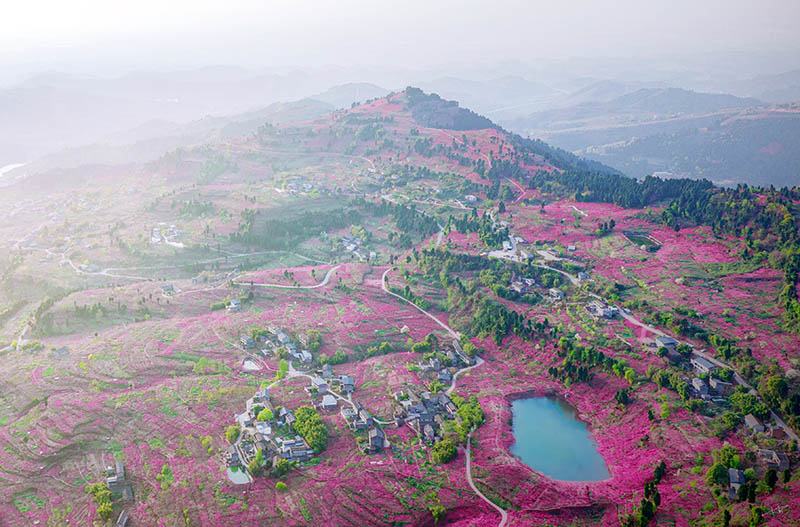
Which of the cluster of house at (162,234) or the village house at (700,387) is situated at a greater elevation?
the village house at (700,387)

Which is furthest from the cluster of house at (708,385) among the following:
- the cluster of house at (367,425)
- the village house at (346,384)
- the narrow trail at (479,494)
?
the village house at (346,384)

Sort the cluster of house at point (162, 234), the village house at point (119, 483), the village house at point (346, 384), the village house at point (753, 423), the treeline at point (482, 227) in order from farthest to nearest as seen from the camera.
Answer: the cluster of house at point (162, 234)
the treeline at point (482, 227)
the village house at point (346, 384)
the village house at point (753, 423)
the village house at point (119, 483)

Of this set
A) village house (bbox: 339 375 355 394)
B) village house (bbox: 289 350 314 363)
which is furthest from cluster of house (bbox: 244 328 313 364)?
village house (bbox: 339 375 355 394)

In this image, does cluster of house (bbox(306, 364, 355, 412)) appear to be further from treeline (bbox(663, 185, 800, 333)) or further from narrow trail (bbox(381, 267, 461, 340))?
treeline (bbox(663, 185, 800, 333))

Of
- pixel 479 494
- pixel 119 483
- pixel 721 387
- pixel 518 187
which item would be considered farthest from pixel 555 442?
pixel 518 187

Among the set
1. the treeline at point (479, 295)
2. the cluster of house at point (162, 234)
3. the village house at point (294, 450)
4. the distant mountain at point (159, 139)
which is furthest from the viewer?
the distant mountain at point (159, 139)

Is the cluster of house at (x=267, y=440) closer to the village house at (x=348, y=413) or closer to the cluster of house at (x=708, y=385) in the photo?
the village house at (x=348, y=413)

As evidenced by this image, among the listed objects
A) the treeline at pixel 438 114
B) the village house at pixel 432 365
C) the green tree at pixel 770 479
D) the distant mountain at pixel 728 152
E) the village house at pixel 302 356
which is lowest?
the distant mountain at pixel 728 152

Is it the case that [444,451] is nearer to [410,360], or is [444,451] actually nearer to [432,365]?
[432,365]
